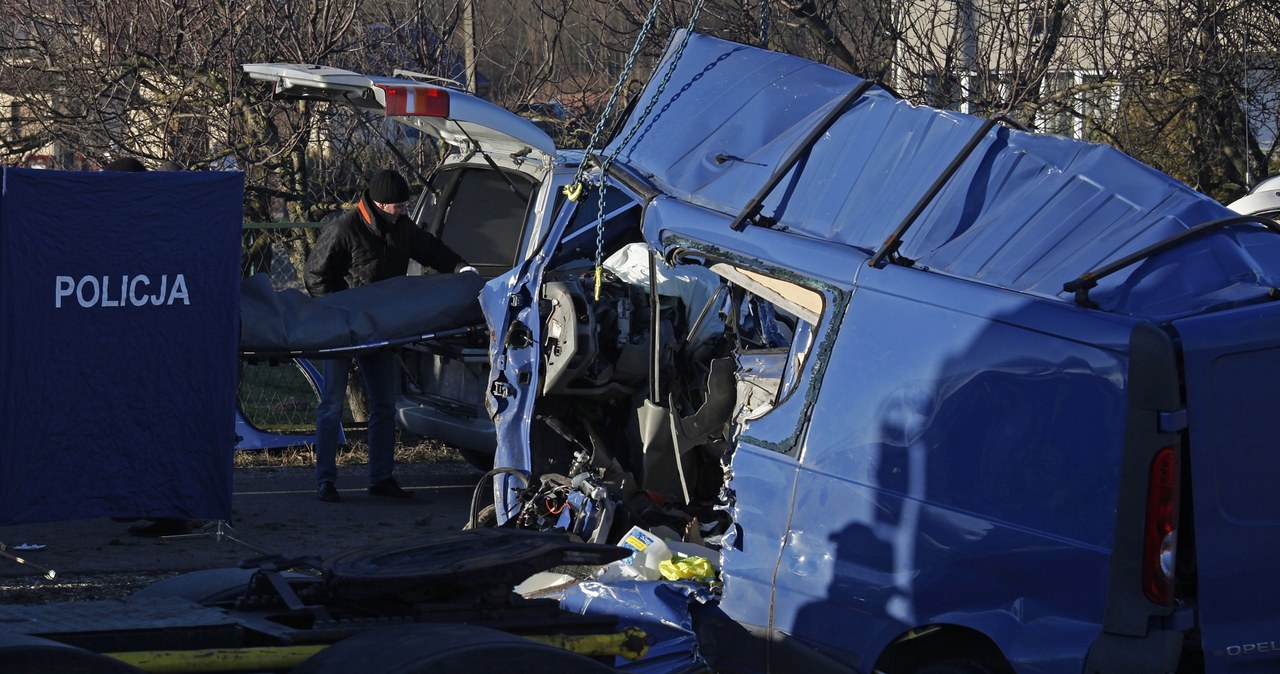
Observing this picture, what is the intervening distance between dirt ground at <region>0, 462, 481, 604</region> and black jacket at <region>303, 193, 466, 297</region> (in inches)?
52.5

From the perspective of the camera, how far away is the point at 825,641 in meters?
4.60

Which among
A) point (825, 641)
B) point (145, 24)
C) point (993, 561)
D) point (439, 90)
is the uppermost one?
point (145, 24)

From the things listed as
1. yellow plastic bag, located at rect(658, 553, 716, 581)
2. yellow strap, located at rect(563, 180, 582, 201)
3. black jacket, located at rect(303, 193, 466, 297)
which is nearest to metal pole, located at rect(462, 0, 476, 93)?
black jacket, located at rect(303, 193, 466, 297)

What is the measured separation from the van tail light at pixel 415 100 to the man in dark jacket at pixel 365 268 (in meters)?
1.72

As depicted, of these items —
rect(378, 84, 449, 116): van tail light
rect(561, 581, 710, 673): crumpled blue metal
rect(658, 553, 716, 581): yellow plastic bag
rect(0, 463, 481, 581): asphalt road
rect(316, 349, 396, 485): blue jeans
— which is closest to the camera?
rect(561, 581, 710, 673): crumpled blue metal

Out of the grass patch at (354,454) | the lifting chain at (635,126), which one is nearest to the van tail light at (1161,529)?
the lifting chain at (635,126)

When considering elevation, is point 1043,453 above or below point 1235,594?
above

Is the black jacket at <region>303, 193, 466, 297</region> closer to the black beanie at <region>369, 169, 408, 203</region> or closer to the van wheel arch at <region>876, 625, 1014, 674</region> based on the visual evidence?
the black beanie at <region>369, 169, 408, 203</region>

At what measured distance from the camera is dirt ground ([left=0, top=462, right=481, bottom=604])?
23.9 feet

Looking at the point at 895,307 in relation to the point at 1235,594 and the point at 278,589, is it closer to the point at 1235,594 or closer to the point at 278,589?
the point at 1235,594

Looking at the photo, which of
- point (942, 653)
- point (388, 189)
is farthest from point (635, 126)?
point (388, 189)

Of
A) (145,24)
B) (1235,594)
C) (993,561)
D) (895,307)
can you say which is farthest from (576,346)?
(145,24)

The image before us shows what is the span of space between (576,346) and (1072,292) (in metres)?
2.41

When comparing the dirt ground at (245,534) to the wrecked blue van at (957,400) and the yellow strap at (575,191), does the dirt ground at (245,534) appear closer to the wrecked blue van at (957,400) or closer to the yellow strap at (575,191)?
the yellow strap at (575,191)
